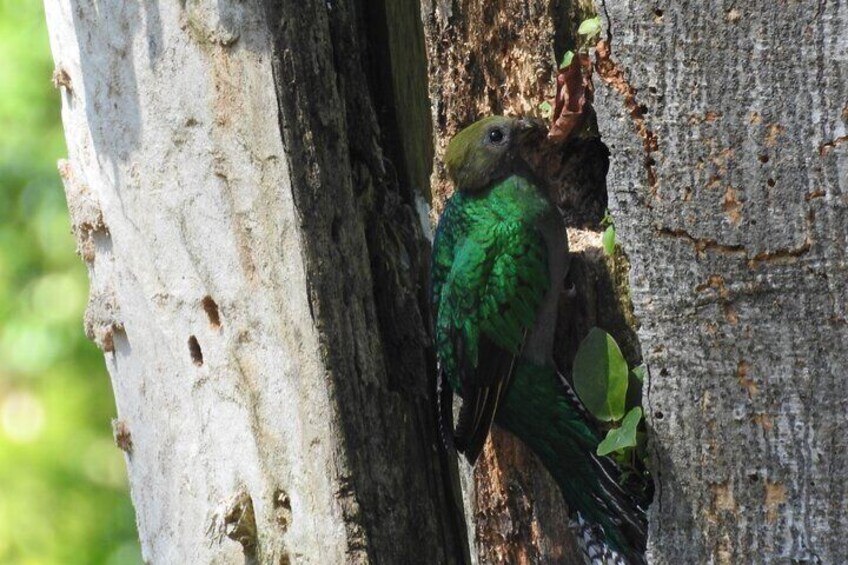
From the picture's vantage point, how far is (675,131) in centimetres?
266

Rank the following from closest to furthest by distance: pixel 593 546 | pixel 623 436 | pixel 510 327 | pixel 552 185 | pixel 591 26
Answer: pixel 623 436
pixel 591 26
pixel 593 546
pixel 510 327
pixel 552 185

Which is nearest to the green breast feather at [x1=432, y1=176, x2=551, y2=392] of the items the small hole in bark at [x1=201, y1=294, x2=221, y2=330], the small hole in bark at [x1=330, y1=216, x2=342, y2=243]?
the small hole in bark at [x1=330, y1=216, x2=342, y2=243]

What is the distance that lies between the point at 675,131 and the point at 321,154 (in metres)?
1.07

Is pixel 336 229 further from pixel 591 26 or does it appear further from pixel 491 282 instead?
pixel 591 26

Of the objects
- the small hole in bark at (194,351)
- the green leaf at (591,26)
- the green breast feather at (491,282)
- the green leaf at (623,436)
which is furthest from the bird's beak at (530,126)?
the small hole in bark at (194,351)

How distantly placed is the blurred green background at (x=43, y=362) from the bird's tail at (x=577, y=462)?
4.03 metres

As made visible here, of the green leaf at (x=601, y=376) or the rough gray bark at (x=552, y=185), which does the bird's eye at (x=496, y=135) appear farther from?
the green leaf at (x=601, y=376)

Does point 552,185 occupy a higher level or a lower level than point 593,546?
higher

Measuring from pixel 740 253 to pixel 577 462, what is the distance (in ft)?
2.92

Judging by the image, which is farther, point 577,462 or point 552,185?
point 552,185

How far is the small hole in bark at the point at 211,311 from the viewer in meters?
3.36

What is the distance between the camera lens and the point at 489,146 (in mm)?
3387

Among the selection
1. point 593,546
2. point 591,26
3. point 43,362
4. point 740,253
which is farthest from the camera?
point 43,362

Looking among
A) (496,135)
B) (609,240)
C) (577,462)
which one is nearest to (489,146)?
(496,135)
